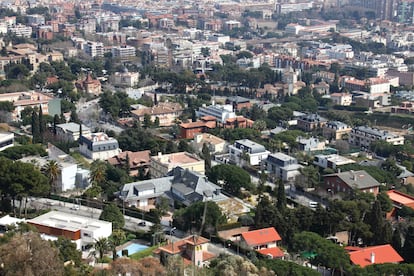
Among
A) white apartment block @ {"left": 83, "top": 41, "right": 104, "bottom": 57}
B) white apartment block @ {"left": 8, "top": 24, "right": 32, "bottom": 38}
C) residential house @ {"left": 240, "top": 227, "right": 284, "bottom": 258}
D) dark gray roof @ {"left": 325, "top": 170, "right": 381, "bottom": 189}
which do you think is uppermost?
white apartment block @ {"left": 8, "top": 24, "right": 32, "bottom": 38}

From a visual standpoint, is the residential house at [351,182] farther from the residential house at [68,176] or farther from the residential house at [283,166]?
the residential house at [68,176]

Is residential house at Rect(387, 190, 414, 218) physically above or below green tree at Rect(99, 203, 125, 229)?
below

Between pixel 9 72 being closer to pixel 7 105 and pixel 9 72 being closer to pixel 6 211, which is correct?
pixel 7 105

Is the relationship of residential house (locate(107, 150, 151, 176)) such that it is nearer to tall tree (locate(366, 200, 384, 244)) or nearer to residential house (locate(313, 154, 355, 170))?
residential house (locate(313, 154, 355, 170))

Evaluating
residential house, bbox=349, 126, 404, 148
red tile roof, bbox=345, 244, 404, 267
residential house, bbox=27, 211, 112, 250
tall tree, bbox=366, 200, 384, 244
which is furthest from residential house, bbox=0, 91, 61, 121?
red tile roof, bbox=345, 244, 404, 267

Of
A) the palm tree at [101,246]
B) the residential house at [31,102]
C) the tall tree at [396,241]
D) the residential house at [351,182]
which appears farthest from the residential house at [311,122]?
the palm tree at [101,246]

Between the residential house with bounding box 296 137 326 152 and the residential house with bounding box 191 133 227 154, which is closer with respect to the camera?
the residential house with bounding box 191 133 227 154
